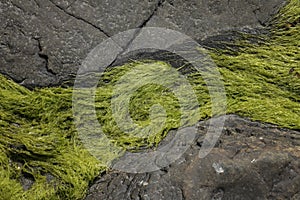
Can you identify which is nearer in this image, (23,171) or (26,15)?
(23,171)

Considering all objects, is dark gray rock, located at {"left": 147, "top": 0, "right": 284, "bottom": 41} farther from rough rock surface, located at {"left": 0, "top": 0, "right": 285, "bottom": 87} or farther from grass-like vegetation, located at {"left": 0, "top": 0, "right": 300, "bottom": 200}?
grass-like vegetation, located at {"left": 0, "top": 0, "right": 300, "bottom": 200}

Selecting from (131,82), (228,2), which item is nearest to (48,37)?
(131,82)

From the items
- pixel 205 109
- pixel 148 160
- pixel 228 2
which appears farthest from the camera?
pixel 228 2

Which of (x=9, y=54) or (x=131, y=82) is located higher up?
(x=131, y=82)

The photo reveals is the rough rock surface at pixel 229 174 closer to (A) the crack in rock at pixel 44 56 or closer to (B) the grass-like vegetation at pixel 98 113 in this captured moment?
(B) the grass-like vegetation at pixel 98 113

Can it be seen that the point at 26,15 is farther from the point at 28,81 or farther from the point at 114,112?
the point at 114,112
